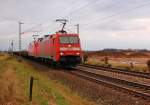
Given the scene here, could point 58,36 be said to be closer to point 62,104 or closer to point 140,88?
point 140,88

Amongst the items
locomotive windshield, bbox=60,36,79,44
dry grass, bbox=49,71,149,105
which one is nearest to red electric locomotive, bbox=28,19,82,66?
locomotive windshield, bbox=60,36,79,44

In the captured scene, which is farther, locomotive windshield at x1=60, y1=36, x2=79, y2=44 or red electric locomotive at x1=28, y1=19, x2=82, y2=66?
locomotive windshield at x1=60, y1=36, x2=79, y2=44

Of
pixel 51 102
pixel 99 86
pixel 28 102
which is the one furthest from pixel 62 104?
pixel 99 86

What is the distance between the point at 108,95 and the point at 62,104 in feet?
12.7

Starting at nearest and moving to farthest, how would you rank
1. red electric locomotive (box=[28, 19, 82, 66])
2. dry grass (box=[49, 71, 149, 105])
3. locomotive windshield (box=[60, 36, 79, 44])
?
1. dry grass (box=[49, 71, 149, 105])
2. red electric locomotive (box=[28, 19, 82, 66])
3. locomotive windshield (box=[60, 36, 79, 44])

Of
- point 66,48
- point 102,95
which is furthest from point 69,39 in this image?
point 102,95

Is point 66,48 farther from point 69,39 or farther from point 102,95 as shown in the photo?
point 102,95

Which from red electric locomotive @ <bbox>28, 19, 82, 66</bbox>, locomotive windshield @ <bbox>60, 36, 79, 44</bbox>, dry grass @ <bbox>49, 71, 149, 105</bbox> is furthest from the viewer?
locomotive windshield @ <bbox>60, 36, 79, 44</bbox>

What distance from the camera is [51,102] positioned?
14.2 meters

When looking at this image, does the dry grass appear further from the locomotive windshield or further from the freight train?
the locomotive windshield

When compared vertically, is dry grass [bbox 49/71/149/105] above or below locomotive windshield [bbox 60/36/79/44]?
below

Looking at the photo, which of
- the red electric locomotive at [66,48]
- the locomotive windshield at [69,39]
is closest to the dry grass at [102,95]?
the red electric locomotive at [66,48]

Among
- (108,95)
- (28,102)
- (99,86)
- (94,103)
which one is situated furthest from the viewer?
(99,86)

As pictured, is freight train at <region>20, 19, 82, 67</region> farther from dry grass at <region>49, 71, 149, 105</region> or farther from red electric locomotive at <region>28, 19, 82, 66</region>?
dry grass at <region>49, 71, 149, 105</region>
